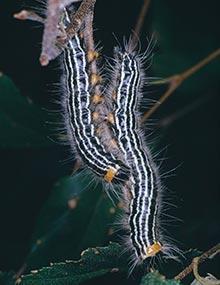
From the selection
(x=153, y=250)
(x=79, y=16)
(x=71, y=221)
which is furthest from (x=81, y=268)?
(x=79, y=16)


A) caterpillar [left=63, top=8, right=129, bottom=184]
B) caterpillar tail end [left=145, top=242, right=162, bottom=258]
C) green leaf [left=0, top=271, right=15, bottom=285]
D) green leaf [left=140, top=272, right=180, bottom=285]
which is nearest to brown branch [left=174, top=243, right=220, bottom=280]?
green leaf [left=140, top=272, right=180, bottom=285]

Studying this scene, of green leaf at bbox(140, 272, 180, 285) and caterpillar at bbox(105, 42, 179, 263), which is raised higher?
caterpillar at bbox(105, 42, 179, 263)

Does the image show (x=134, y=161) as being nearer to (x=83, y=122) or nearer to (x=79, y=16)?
(x=83, y=122)

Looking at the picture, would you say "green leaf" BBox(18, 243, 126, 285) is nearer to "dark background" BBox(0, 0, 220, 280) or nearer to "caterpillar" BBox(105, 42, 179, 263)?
"caterpillar" BBox(105, 42, 179, 263)

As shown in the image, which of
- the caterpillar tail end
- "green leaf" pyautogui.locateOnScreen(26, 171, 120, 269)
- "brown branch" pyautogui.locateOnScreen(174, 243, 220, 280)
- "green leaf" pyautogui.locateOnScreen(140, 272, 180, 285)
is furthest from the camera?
"green leaf" pyautogui.locateOnScreen(26, 171, 120, 269)

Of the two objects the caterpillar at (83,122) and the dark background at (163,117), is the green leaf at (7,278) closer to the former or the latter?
the dark background at (163,117)
